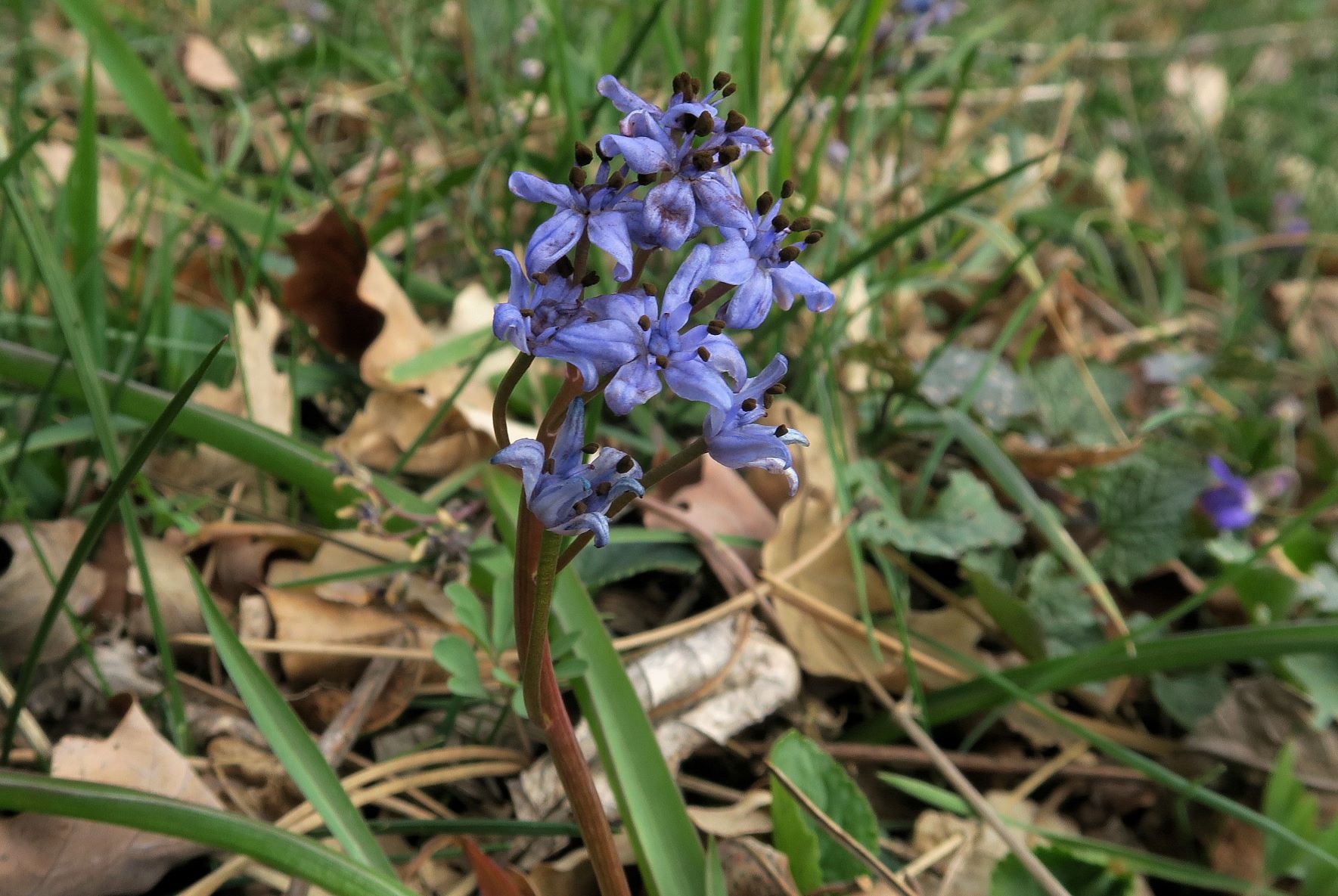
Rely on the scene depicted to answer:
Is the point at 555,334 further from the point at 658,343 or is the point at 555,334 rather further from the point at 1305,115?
the point at 1305,115

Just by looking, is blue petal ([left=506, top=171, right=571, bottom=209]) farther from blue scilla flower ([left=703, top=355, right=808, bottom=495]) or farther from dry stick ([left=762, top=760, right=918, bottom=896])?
dry stick ([left=762, top=760, right=918, bottom=896])

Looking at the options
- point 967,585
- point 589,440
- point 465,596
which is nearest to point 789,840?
point 465,596

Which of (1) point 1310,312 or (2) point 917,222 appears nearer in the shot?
(2) point 917,222

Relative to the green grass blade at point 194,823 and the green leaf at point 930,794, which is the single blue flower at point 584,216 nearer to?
the green grass blade at point 194,823

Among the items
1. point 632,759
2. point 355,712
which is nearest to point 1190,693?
point 632,759

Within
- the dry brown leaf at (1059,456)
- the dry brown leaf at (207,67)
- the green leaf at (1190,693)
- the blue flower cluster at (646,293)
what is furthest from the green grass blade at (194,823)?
the dry brown leaf at (207,67)

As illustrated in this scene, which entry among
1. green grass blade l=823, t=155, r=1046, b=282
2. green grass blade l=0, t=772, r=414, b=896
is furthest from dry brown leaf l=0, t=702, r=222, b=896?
green grass blade l=823, t=155, r=1046, b=282

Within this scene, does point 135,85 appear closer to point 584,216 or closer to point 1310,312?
point 584,216
